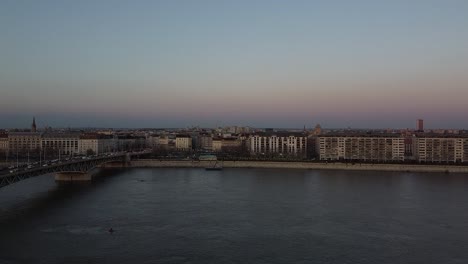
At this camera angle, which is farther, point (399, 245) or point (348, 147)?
point (348, 147)

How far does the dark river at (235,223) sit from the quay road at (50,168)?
69cm

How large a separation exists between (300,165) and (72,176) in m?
12.6

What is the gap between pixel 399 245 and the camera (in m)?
9.98

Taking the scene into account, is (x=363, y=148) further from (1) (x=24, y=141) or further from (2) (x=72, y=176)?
(1) (x=24, y=141)

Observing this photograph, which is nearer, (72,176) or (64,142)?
(72,176)

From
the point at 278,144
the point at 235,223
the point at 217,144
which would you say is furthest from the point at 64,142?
the point at 235,223

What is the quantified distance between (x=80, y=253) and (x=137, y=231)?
1.90 metres

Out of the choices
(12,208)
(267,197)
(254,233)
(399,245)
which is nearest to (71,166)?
(12,208)

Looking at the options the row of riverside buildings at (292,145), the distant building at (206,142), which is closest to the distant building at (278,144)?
the row of riverside buildings at (292,145)

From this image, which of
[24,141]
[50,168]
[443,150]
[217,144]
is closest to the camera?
[50,168]

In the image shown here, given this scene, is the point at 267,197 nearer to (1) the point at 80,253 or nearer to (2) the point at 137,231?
(2) the point at 137,231

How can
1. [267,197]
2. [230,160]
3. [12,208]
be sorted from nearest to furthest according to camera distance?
[12,208] → [267,197] → [230,160]

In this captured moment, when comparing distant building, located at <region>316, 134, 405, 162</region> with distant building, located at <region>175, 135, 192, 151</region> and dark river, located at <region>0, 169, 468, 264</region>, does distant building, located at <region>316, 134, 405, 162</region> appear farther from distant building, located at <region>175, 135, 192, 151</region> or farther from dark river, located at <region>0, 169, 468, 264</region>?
distant building, located at <region>175, 135, 192, 151</region>

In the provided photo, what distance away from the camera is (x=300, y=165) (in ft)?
96.2
